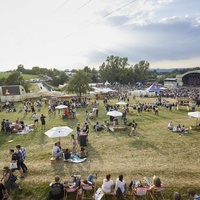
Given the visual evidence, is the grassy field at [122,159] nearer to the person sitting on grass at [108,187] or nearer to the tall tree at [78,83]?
the person sitting on grass at [108,187]

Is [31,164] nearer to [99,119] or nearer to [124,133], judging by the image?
[124,133]

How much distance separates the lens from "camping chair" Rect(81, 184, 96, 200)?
8.02 m

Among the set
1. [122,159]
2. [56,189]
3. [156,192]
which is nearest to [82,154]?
[122,159]

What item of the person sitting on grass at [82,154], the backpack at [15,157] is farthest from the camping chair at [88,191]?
the backpack at [15,157]

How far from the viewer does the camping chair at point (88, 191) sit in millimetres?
8023

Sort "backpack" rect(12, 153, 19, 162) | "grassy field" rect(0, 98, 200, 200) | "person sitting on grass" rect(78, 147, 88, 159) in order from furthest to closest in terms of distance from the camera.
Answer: "person sitting on grass" rect(78, 147, 88, 159) < "backpack" rect(12, 153, 19, 162) < "grassy field" rect(0, 98, 200, 200)

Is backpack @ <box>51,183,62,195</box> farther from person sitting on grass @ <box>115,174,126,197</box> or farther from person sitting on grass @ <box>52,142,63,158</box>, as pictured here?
person sitting on grass @ <box>52,142,63,158</box>

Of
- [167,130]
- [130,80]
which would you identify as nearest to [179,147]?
[167,130]

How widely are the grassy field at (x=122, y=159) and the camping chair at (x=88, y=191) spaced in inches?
25.8

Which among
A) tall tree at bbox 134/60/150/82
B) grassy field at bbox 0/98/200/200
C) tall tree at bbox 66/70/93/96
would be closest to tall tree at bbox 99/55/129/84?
tall tree at bbox 134/60/150/82

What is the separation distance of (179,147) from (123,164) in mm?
4613

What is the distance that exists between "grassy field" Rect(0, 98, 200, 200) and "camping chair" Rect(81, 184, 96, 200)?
0.65m

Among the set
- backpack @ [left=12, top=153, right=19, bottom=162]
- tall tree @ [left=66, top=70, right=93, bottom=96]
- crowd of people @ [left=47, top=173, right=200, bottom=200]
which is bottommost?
crowd of people @ [left=47, top=173, right=200, bottom=200]

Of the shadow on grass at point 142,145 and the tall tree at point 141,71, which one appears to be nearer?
the shadow on grass at point 142,145
